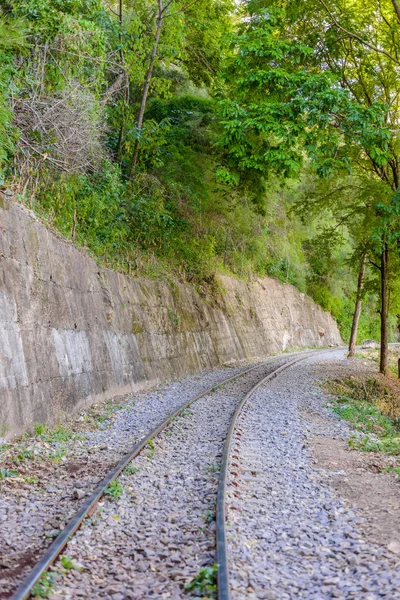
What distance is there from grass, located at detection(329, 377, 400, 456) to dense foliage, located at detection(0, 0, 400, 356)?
14.5 feet

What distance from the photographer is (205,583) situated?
159 inches

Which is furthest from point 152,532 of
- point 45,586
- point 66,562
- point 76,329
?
point 76,329

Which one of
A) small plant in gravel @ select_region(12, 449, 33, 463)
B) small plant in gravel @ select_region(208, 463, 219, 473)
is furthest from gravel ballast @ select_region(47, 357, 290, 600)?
small plant in gravel @ select_region(12, 449, 33, 463)

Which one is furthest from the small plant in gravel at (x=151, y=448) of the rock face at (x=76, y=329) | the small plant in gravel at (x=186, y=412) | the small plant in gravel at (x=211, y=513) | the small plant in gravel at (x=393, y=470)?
the small plant in gravel at (x=393, y=470)

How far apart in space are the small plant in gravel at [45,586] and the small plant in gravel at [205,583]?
0.95 metres

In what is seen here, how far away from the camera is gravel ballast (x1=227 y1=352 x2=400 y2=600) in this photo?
421 centimetres

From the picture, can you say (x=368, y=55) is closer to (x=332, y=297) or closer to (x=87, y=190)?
(x=87, y=190)

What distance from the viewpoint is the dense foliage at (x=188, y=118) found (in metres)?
11.6

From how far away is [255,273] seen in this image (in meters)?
36.0

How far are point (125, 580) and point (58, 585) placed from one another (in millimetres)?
486

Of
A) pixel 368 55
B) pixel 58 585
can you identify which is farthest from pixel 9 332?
pixel 368 55

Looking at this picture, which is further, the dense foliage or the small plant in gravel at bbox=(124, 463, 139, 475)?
the dense foliage

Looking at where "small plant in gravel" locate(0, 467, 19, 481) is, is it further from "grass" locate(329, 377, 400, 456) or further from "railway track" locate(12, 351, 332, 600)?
"grass" locate(329, 377, 400, 456)

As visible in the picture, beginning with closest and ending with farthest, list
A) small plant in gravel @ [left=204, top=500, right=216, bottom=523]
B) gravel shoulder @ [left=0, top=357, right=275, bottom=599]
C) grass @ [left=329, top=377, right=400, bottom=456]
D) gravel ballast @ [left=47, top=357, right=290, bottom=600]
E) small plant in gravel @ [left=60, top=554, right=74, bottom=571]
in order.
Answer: gravel ballast @ [left=47, top=357, right=290, bottom=600]
small plant in gravel @ [left=60, top=554, right=74, bottom=571]
gravel shoulder @ [left=0, top=357, right=275, bottom=599]
small plant in gravel @ [left=204, top=500, right=216, bottom=523]
grass @ [left=329, top=377, right=400, bottom=456]
